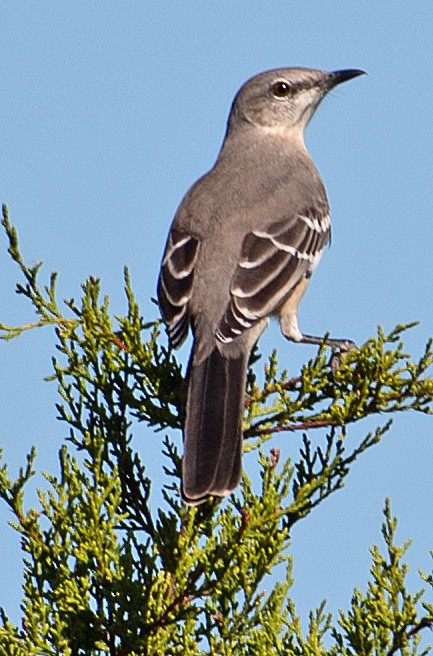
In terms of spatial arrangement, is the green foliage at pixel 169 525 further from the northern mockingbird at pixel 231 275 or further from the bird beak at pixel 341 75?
the bird beak at pixel 341 75

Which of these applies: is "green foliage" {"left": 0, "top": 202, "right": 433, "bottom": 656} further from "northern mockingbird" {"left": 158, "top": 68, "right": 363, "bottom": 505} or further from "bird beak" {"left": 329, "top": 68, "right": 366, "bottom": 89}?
"bird beak" {"left": 329, "top": 68, "right": 366, "bottom": 89}

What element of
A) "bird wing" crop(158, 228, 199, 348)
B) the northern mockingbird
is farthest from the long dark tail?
"bird wing" crop(158, 228, 199, 348)

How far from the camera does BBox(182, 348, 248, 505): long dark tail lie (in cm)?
420

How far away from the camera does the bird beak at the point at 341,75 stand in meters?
7.24

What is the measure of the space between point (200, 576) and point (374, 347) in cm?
127

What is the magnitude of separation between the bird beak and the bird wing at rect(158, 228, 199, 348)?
2.22 metres

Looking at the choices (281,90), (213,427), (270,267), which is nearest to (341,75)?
(281,90)

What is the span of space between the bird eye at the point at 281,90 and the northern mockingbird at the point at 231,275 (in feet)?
2.05

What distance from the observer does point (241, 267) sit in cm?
531

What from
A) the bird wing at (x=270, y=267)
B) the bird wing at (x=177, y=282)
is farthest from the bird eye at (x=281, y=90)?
the bird wing at (x=177, y=282)

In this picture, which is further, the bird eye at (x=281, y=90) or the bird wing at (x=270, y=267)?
the bird eye at (x=281, y=90)

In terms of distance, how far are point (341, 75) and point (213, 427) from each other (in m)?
3.66

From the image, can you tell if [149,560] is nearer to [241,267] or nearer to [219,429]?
[219,429]

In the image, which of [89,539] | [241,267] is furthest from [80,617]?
[241,267]
